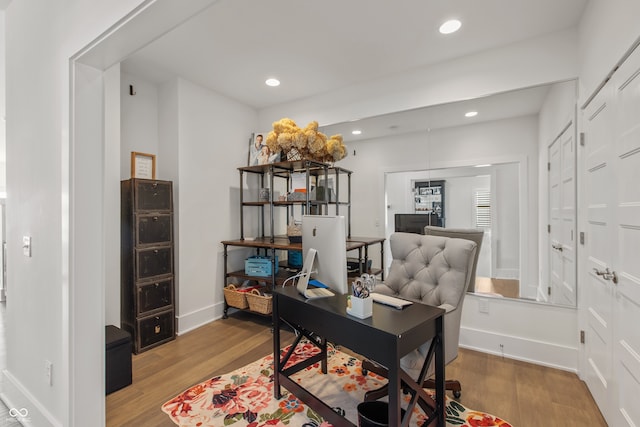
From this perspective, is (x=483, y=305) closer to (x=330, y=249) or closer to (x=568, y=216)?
(x=568, y=216)

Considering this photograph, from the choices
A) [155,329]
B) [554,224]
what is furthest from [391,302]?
[155,329]

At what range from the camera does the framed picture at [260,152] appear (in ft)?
11.6

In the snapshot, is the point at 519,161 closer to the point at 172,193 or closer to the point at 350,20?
the point at 350,20

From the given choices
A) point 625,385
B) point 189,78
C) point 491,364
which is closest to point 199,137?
point 189,78

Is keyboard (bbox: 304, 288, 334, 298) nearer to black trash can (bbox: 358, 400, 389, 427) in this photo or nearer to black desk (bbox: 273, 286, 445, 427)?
black desk (bbox: 273, 286, 445, 427)

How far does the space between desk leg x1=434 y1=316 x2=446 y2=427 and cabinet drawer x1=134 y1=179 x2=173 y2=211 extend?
258cm

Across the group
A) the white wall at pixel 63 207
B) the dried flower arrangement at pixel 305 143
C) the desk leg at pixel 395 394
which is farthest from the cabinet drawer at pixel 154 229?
the desk leg at pixel 395 394

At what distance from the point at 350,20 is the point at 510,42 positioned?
1.38 m

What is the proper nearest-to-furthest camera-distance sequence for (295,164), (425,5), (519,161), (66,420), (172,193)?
(66,420) < (425,5) < (519,161) < (172,193) < (295,164)

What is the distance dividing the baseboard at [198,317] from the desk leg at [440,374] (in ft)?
8.55

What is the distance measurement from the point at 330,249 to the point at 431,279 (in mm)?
797

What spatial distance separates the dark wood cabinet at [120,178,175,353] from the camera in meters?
2.75

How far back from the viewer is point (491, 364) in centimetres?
253

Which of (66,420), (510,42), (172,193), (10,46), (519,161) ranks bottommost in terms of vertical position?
(66,420)
